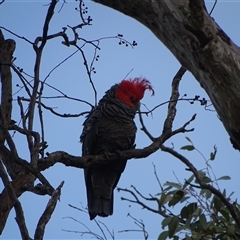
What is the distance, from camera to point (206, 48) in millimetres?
1908

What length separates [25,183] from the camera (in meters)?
2.60

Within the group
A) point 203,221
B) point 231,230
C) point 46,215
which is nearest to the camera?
point 46,215

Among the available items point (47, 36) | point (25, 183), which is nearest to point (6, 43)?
point (47, 36)

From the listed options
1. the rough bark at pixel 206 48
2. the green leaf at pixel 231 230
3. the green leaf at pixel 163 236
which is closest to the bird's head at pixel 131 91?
the green leaf at pixel 163 236

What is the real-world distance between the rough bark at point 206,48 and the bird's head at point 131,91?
254 centimetres

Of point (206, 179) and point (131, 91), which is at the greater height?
point (131, 91)

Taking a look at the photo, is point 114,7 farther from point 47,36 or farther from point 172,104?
point 172,104

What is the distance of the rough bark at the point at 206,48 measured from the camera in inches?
74.7

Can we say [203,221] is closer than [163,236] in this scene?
Yes

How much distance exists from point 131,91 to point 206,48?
2.70m

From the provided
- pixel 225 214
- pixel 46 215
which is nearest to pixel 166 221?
pixel 225 214

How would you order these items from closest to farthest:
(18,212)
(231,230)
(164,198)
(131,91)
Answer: (18,212) → (231,230) → (164,198) → (131,91)

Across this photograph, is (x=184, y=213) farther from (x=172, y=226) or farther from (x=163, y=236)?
(x=163, y=236)

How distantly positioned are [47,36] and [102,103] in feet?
4.99
